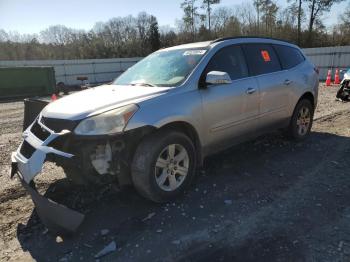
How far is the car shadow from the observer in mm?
3174

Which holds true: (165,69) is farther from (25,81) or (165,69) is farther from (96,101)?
(25,81)

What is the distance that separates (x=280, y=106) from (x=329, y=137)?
1.75m

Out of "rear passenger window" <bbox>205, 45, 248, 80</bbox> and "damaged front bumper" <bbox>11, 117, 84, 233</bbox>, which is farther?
"rear passenger window" <bbox>205, 45, 248, 80</bbox>

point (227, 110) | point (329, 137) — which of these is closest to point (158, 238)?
point (227, 110)

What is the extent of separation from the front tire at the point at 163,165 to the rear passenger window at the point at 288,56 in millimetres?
2771

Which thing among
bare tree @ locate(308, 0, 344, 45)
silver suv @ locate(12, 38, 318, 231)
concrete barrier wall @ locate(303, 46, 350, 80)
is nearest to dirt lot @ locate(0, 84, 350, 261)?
silver suv @ locate(12, 38, 318, 231)

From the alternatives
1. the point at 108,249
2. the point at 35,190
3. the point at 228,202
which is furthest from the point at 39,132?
the point at 228,202

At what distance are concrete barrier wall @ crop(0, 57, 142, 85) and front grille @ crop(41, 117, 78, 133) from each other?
25.8 metres

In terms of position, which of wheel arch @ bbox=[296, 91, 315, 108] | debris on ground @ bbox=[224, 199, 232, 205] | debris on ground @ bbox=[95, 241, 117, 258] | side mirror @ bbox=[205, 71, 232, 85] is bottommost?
debris on ground @ bbox=[95, 241, 117, 258]

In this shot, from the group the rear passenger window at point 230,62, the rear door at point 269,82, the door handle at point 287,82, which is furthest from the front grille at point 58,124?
A: the door handle at point 287,82

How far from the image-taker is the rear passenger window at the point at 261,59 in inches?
200

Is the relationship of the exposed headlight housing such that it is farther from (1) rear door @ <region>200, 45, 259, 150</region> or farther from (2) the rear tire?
(2) the rear tire

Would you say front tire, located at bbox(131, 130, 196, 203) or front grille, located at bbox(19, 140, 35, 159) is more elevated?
front grille, located at bbox(19, 140, 35, 159)

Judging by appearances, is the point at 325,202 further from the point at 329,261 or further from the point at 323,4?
the point at 323,4
